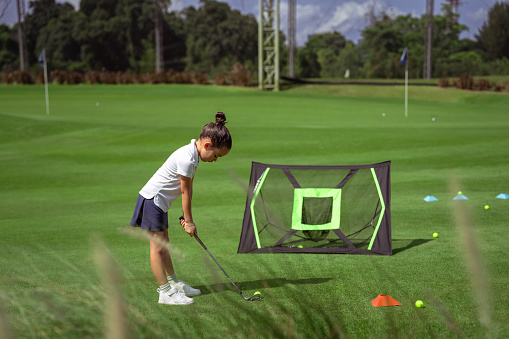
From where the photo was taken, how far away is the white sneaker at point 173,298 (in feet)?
14.6

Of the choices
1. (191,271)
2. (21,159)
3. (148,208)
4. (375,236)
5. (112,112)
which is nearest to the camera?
(148,208)

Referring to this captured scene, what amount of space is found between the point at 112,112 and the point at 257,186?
933 inches

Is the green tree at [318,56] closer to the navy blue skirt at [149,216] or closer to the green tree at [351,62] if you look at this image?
the green tree at [351,62]

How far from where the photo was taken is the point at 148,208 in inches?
187

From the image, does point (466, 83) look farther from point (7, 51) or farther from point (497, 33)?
point (7, 51)

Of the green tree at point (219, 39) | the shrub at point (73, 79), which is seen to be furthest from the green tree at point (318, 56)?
the shrub at point (73, 79)

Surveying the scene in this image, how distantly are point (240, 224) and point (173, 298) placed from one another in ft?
11.8

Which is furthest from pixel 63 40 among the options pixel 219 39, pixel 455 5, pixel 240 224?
pixel 240 224

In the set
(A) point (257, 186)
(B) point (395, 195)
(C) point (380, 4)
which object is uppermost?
(C) point (380, 4)

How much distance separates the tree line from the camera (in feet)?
226

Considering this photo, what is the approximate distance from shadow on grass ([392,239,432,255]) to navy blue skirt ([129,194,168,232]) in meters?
2.57

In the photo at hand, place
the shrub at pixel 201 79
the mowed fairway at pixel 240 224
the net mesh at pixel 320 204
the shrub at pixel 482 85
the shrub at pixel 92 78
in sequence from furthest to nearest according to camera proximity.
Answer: the shrub at pixel 92 78 → the shrub at pixel 201 79 → the shrub at pixel 482 85 → the net mesh at pixel 320 204 → the mowed fairway at pixel 240 224

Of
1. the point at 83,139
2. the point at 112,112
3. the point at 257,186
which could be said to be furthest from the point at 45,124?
the point at 257,186

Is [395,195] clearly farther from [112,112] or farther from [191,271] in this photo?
[112,112]
